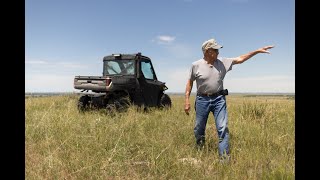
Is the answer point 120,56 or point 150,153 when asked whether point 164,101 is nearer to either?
point 120,56

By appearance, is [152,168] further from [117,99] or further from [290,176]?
[117,99]

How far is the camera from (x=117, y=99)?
38.5 feet

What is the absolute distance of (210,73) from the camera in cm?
609

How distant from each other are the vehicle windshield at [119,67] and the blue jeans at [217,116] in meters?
6.35

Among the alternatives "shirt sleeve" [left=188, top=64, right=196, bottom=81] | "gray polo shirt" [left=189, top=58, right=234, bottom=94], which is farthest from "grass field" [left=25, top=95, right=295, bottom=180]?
"shirt sleeve" [left=188, top=64, right=196, bottom=81]

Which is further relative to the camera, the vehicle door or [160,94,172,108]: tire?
[160,94,172,108]: tire

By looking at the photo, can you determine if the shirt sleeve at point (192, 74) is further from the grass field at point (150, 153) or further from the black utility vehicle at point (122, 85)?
the black utility vehicle at point (122, 85)

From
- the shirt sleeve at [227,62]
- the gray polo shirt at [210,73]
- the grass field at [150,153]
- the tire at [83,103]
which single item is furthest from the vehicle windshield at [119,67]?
the shirt sleeve at [227,62]

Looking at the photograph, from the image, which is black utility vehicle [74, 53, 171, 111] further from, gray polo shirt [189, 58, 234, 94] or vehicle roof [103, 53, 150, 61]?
gray polo shirt [189, 58, 234, 94]

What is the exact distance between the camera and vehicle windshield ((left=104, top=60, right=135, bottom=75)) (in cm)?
1253

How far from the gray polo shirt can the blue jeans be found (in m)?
0.16
